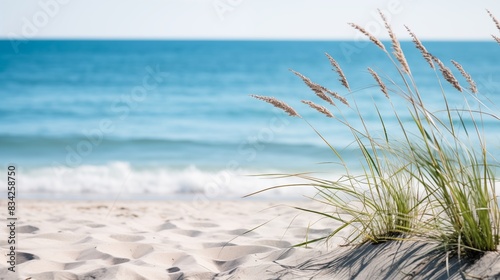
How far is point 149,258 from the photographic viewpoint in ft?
11.9

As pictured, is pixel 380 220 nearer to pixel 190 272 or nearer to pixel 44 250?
pixel 190 272

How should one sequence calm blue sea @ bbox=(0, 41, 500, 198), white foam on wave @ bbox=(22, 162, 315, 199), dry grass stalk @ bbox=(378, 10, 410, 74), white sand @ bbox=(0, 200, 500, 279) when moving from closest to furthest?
dry grass stalk @ bbox=(378, 10, 410, 74) → white sand @ bbox=(0, 200, 500, 279) → white foam on wave @ bbox=(22, 162, 315, 199) → calm blue sea @ bbox=(0, 41, 500, 198)

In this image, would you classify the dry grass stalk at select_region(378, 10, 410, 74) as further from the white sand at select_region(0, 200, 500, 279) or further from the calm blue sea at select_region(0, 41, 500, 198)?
the white sand at select_region(0, 200, 500, 279)

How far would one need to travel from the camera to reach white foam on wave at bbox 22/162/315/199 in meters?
8.53

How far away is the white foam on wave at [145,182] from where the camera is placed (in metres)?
8.53

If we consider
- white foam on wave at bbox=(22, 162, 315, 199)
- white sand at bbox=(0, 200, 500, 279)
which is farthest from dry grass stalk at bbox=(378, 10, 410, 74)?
white foam on wave at bbox=(22, 162, 315, 199)

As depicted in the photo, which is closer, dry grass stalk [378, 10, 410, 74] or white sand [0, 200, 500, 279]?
dry grass stalk [378, 10, 410, 74]

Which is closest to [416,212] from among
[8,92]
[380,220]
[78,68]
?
[380,220]

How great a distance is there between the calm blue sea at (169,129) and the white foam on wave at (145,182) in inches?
0.7

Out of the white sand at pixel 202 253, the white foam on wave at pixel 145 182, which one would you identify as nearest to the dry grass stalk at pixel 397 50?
the white sand at pixel 202 253

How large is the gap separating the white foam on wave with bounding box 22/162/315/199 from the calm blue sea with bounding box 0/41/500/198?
0.02 metres

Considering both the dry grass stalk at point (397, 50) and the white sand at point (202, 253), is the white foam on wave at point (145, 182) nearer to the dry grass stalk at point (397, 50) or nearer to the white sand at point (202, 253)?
the white sand at point (202, 253)

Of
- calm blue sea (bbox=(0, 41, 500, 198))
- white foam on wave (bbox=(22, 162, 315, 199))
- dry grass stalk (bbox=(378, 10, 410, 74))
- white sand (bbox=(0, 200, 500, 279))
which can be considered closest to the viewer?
dry grass stalk (bbox=(378, 10, 410, 74))

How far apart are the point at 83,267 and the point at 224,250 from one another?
0.88 meters
